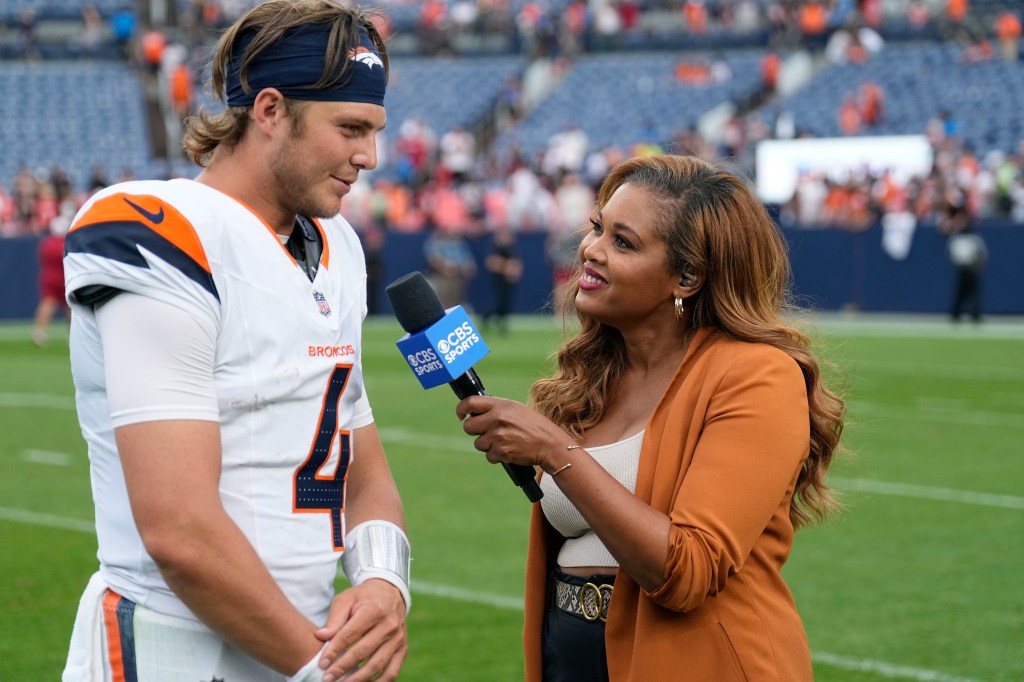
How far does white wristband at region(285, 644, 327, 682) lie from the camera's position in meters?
2.43

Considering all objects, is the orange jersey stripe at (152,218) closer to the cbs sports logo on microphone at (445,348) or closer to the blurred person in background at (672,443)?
the cbs sports logo on microphone at (445,348)

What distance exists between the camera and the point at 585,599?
3.20 metres

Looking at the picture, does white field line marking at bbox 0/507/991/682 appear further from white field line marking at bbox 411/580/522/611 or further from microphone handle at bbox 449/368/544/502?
microphone handle at bbox 449/368/544/502

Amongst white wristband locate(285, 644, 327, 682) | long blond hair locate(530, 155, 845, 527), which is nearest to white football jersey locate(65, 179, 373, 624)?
white wristband locate(285, 644, 327, 682)

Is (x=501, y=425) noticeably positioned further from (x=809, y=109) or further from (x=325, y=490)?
(x=809, y=109)

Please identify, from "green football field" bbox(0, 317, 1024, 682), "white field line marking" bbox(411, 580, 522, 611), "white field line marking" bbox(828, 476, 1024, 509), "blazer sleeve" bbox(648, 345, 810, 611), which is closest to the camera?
"blazer sleeve" bbox(648, 345, 810, 611)

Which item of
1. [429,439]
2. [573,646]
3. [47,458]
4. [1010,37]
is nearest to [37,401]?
[47,458]

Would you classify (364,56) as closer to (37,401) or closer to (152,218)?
(152,218)

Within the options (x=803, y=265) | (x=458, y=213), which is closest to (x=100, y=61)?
(x=458, y=213)

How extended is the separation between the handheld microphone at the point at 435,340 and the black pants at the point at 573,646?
0.68 meters

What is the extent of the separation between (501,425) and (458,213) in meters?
23.8

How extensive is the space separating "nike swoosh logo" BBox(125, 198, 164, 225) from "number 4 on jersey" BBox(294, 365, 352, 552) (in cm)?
44

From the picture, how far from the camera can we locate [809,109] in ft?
104

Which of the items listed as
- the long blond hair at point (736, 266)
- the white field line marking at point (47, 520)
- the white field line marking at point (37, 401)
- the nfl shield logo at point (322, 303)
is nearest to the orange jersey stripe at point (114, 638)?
the nfl shield logo at point (322, 303)
